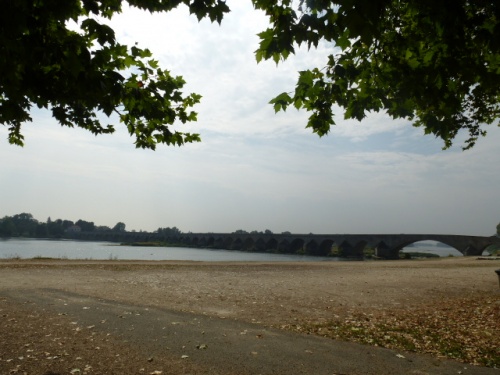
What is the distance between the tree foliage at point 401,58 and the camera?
5578 millimetres

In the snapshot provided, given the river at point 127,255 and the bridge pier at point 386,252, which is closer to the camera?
the river at point 127,255

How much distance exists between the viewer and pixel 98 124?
10.5 metres

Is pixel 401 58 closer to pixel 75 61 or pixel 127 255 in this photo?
pixel 75 61

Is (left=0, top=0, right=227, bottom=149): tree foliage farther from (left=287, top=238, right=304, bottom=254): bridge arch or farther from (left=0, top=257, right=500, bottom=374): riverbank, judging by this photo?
(left=287, top=238, right=304, bottom=254): bridge arch

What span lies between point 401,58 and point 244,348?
687cm

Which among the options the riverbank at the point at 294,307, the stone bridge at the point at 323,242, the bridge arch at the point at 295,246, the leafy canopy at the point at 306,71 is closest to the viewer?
the leafy canopy at the point at 306,71

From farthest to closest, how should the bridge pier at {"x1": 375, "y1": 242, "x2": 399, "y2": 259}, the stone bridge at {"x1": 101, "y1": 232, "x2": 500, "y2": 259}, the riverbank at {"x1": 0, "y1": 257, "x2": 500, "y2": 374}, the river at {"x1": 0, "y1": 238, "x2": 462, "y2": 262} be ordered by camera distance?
the bridge pier at {"x1": 375, "y1": 242, "x2": 399, "y2": 259} → the stone bridge at {"x1": 101, "y1": 232, "x2": 500, "y2": 259} → the river at {"x1": 0, "y1": 238, "x2": 462, "y2": 262} → the riverbank at {"x1": 0, "y1": 257, "x2": 500, "y2": 374}

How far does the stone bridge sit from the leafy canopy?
263ft

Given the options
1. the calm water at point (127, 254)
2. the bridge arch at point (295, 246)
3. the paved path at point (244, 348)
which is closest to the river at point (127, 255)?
the calm water at point (127, 254)

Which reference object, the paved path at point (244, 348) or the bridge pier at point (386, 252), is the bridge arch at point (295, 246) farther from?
the paved path at point (244, 348)

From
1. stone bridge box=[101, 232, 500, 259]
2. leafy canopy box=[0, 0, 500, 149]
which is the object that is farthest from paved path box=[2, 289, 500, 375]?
stone bridge box=[101, 232, 500, 259]

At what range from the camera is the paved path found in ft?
21.9

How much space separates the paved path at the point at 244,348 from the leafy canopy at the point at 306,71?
4.70 metres

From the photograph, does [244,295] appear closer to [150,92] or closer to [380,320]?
[380,320]
